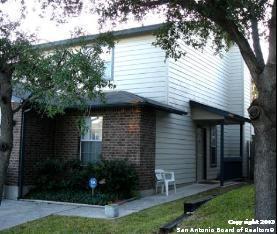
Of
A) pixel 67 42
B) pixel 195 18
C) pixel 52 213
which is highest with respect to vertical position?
pixel 195 18

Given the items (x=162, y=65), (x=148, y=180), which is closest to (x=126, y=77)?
(x=162, y=65)

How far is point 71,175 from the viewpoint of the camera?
593 inches

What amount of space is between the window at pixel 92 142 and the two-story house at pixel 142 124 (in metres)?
0.03

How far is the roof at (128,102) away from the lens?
14.3m

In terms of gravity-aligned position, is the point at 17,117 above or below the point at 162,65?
below

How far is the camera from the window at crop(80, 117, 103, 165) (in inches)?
619

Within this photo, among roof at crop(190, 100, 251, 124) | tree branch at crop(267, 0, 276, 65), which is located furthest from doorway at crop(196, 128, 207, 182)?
tree branch at crop(267, 0, 276, 65)

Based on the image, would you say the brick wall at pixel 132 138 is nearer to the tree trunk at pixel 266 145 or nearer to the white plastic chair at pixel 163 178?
the white plastic chair at pixel 163 178

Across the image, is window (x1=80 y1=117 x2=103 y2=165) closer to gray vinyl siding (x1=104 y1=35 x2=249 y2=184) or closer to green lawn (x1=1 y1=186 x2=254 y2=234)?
gray vinyl siding (x1=104 y1=35 x2=249 y2=184)

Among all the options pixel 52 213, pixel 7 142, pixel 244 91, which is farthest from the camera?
pixel 244 91

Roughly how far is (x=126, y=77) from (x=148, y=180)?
4.07m

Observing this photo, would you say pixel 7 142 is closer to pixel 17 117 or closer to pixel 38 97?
pixel 38 97

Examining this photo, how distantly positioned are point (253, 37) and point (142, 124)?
302 inches

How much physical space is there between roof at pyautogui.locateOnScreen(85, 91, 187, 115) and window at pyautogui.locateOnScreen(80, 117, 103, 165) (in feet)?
2.54
